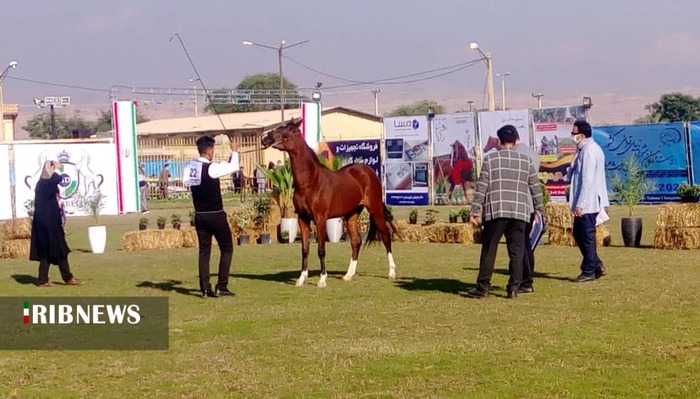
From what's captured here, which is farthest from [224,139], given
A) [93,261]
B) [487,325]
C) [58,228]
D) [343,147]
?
[487,325]

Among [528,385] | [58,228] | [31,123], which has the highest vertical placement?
[31,123]

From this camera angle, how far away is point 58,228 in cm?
1565

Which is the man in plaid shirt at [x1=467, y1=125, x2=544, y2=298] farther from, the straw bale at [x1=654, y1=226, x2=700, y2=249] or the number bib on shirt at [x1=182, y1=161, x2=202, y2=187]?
the straw bale at [x1=654, y1=226, x2=700, y2=249]

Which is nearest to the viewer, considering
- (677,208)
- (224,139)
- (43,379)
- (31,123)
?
(43,379)

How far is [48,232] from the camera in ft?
51.1

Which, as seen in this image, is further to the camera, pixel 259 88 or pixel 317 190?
pixel 259 88

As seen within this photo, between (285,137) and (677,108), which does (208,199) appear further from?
(677,108)

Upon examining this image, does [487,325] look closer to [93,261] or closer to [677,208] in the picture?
[677,208]

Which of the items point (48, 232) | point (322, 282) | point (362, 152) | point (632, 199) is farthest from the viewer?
point (362, 152)

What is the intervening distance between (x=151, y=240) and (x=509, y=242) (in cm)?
1217

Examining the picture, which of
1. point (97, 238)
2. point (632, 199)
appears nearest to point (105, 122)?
point (97, 238)

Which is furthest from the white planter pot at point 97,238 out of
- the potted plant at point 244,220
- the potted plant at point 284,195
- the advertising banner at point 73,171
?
the advertising banner at point 73,171

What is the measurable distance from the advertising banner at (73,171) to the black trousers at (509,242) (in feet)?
88.4

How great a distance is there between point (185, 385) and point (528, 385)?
2583mm
